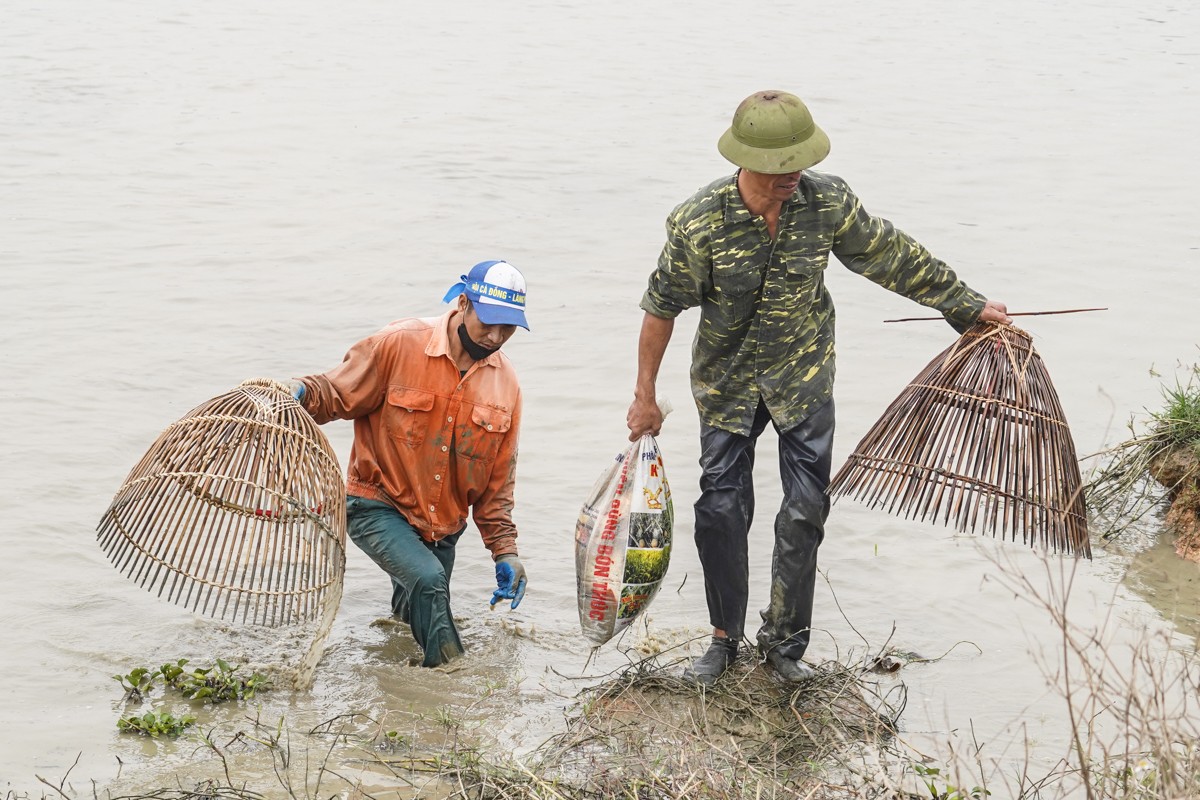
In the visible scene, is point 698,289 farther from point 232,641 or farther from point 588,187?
point 588,187

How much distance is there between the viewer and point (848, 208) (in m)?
4.37

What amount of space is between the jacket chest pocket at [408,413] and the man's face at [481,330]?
269 mm

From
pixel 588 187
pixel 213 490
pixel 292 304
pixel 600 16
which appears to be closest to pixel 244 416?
pixel 213 490

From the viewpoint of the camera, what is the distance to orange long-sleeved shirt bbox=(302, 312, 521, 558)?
4859 mm

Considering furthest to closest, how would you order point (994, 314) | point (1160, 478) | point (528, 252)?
1. point (528, 252)
2. point (1160, 478)
3. point (994, 314)

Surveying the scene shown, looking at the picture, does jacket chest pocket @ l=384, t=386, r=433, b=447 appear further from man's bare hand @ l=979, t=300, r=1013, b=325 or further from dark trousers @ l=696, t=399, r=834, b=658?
man's bare hand @ l=979, t=300, r=1013, b=325

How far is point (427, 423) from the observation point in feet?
16.1

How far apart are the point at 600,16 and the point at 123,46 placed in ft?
21.5

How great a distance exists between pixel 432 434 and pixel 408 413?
0.12m

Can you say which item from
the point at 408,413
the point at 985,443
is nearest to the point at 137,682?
the point at 408,413

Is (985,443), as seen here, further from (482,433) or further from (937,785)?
(482,433)

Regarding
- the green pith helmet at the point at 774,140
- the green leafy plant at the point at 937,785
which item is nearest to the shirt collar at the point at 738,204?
the green pith helmet at the point at 774,140

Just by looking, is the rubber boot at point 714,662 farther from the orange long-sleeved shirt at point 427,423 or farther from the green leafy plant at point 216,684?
the green leafy plant at point 216,684

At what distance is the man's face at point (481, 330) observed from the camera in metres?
4.80
